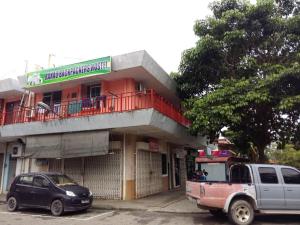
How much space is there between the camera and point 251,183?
940 centimetres

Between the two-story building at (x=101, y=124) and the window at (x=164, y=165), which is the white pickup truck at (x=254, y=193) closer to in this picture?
the two-story building at (x=101, y=124)

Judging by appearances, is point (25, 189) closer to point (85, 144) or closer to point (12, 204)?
point (12, 204)

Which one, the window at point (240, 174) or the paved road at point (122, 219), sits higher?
the window at point (240, 174)

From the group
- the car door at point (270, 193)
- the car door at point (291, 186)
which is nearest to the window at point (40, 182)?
the car door at point (270, 193)

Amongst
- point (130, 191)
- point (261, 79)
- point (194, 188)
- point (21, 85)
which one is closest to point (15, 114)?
point (21, 85)

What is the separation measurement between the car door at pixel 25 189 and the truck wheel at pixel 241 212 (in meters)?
7.75

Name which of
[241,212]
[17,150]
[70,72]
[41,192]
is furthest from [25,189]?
[241,212]

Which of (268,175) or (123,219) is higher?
(268,175)

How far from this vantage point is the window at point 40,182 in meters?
12.0

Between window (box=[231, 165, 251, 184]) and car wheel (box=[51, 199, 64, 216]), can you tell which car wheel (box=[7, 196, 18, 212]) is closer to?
car wheel (box=[51, 199, 64, 216])

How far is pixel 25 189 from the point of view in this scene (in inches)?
487

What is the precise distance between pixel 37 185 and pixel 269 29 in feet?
39.2

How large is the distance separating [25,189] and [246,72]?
10.6 m

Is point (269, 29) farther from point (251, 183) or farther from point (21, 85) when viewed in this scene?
point (21, 85)
